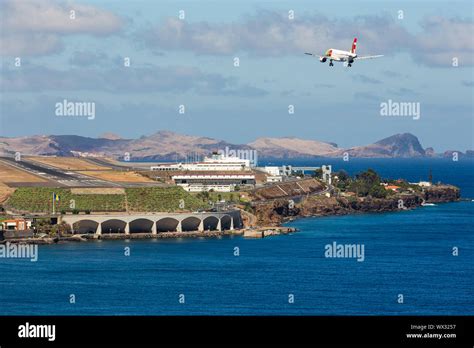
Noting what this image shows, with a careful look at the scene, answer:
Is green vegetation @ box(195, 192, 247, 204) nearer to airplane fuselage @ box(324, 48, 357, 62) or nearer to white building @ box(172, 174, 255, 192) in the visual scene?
white building @ box(172, 174, 255, 192)

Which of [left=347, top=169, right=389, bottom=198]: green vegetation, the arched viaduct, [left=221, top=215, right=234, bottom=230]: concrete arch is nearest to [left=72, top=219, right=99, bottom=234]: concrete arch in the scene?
the arched viaduct

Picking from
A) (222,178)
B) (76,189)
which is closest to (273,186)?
(222,178)

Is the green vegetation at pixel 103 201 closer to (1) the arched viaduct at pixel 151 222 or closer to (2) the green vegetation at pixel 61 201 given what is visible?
(2) the green vegetation at pixel 61 201

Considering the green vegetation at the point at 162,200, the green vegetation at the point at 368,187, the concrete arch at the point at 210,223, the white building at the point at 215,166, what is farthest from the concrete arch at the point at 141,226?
the green vegetation at the point at 368,187

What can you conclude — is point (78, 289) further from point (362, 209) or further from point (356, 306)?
point (362, 209)
